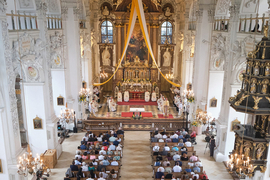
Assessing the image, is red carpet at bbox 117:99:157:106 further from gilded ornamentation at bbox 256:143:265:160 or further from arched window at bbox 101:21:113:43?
gilded ornamentation at bbox 256:143:265:160

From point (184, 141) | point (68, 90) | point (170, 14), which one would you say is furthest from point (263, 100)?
point (170, 14)

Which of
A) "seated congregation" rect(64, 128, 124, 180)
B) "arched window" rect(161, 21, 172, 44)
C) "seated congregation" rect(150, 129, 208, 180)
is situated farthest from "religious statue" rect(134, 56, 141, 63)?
"seated congregation" rect(64, 128, 124, 180)

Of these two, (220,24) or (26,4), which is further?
(220,24)

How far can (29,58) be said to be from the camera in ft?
41.0

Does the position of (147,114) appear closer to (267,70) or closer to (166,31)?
(166,31)

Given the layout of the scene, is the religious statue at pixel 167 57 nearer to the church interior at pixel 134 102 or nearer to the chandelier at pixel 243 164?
the church interior at pixel 134 102

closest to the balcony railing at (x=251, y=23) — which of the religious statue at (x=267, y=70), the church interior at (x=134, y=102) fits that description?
the church interior at (x=134, y=102)

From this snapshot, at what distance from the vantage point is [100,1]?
25.7m

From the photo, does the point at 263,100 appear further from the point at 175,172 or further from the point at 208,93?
the point at 208,93

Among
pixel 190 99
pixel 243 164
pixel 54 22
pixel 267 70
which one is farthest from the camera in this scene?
pixel 190 99

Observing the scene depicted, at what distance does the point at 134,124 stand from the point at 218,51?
8154 mm

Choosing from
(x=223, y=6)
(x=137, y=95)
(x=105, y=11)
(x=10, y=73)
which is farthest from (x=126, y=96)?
(x=10, y=73)

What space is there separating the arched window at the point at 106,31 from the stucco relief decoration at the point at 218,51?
521 inches

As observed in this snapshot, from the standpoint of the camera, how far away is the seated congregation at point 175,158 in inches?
448
